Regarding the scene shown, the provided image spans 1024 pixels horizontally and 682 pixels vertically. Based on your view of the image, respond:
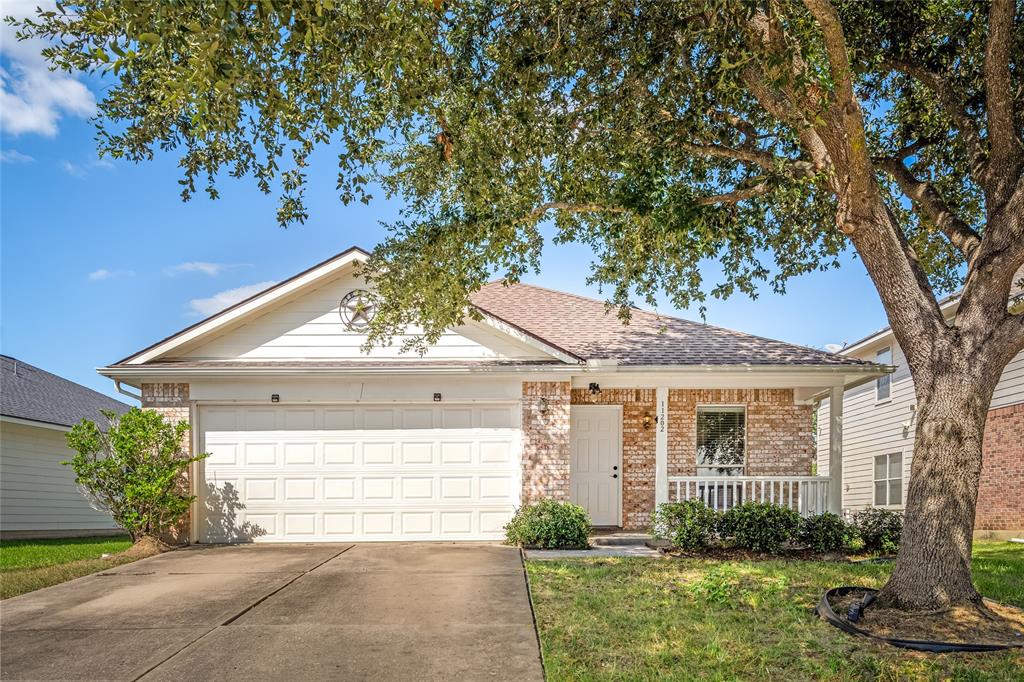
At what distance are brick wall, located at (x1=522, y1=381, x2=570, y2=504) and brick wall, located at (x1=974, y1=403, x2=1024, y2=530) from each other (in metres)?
9.06

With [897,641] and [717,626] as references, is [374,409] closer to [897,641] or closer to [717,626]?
[717,626]

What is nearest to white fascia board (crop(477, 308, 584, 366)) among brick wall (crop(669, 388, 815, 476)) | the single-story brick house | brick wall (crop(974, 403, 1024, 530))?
the single-story brick house

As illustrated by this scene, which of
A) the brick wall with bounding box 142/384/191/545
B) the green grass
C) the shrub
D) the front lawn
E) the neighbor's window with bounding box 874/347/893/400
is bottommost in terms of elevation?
the front lawn

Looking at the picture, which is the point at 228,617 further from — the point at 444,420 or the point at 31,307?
the point at 31,307

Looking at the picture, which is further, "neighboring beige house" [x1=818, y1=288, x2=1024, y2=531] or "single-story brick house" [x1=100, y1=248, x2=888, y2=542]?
"neighboring beige house" [x1=818, y1=288, x2=1024, y2=531]

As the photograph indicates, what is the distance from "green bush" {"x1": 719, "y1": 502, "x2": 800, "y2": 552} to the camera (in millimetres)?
10047

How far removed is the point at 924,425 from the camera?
6547mm

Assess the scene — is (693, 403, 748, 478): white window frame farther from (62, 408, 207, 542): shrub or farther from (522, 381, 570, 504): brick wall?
(62, 408, 207, 542): shrub

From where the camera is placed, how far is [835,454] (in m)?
11.6

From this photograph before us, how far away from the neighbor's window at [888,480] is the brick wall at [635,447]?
877 centimetres

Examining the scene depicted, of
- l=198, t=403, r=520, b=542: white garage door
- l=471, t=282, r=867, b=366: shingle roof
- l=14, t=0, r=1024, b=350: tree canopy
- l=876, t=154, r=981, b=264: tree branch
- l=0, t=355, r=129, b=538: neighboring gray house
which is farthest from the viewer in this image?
l=0, t=355, r=129, b=538: neighboring gray house

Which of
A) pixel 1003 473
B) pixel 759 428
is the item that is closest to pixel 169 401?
pixel 759 428

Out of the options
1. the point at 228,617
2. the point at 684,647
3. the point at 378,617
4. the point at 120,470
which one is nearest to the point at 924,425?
the point at 684,647

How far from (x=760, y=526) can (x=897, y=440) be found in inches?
408
